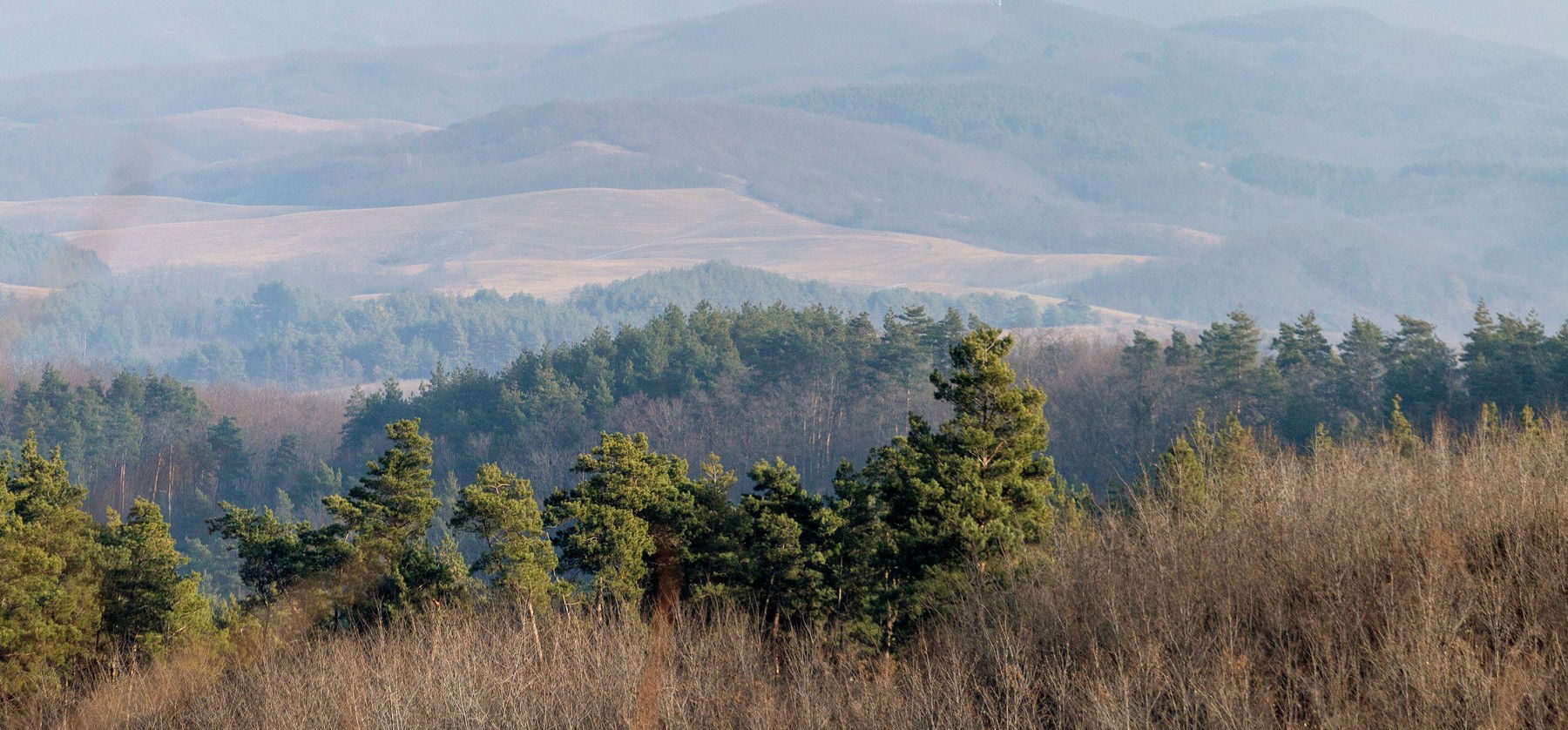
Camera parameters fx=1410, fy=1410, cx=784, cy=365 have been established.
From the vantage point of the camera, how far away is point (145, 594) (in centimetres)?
3116

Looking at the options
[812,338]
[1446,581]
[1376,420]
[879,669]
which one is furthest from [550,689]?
[812,338]

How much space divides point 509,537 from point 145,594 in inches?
352

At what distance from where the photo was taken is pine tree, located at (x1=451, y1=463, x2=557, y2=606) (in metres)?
27.1

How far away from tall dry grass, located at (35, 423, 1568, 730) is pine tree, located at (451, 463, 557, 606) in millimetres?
7176

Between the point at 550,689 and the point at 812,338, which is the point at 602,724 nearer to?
the point at 550,689

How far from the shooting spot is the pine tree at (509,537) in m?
27.1

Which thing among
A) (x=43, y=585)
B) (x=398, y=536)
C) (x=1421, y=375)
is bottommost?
(x=1421, y=375)

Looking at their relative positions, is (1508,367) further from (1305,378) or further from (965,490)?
(965,490)

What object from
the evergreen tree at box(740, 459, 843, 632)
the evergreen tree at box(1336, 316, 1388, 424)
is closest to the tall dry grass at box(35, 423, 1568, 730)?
the evergreen tree at box(740, 459, 843, 632)

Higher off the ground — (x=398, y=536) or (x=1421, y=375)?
(x=398, y=536)

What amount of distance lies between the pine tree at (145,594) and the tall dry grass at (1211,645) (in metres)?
12.3

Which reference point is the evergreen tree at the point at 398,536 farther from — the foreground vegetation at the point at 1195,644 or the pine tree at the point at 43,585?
the foreground vegetation at the point at 1195,644

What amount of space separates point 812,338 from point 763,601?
74.0 metres

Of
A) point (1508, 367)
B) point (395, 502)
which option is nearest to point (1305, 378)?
point (1508, 367)
